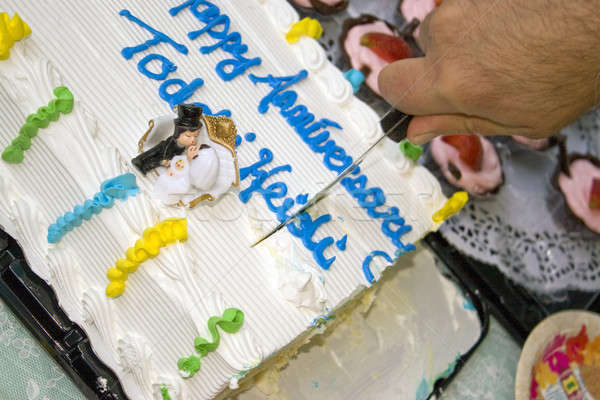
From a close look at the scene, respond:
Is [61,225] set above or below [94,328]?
above

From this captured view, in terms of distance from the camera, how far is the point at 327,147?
5.87 ft

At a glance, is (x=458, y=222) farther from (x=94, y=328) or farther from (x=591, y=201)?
(x=94, y=328)

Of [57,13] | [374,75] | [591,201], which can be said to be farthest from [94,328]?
[591,201]

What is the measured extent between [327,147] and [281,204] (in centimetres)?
27

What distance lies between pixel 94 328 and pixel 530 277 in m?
1.84

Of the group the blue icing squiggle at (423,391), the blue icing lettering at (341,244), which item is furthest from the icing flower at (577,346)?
the blue icing lettering at (341,244)

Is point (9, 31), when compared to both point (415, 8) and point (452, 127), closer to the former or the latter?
point (452, 127)

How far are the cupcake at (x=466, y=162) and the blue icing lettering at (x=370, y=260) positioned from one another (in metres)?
0.85

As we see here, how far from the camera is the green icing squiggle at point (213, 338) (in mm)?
1447

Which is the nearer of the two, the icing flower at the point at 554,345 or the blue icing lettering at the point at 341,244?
the blue icing lettering at the point at 341,244

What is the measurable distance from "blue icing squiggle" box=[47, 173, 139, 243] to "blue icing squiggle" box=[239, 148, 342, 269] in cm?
31

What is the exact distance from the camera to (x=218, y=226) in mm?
1552

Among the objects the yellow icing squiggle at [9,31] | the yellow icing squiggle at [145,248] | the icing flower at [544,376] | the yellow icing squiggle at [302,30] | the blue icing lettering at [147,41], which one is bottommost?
the icing flower at [544,376]

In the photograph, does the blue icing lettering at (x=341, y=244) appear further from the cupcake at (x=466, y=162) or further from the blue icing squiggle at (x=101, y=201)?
the cupcake at (x=466, y=162)
